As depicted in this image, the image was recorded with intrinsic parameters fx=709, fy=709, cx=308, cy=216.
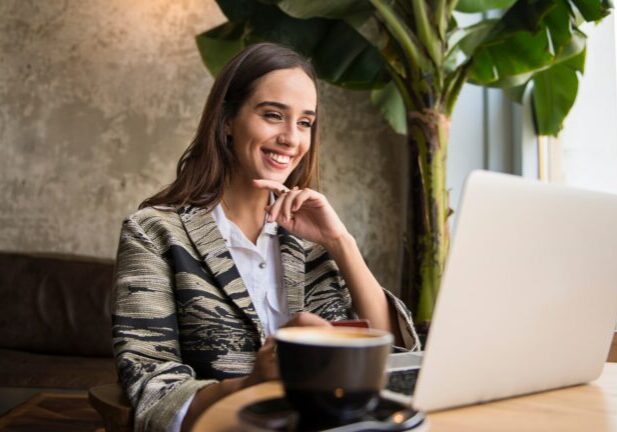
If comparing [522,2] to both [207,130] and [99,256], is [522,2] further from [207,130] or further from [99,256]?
[99,256]

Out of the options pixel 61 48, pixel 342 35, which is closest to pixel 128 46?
pixel 61 48

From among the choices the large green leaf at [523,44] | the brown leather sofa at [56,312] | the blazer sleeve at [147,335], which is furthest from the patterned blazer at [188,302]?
the brown leather sofa at [56,312]

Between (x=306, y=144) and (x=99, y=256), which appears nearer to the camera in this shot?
(x=306, y=144)

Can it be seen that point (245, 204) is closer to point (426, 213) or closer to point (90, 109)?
point (426, 213)

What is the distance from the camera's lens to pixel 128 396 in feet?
3.54

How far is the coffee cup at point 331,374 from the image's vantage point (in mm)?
527

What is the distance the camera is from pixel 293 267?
147 centimetres

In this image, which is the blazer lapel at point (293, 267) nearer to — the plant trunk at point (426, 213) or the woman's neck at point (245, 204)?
the woman's neck at point (245, 204)

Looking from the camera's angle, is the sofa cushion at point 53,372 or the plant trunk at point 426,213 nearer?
the plant trunk at point 426,213

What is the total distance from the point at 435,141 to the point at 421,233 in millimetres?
289

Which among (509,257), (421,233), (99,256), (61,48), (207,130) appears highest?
(61,48)

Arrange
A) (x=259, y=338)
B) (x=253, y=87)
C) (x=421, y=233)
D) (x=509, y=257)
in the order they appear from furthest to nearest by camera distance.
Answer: (x=421, y=233), (x=253, y=87), (x=259, y=338), (x=509, y=257)

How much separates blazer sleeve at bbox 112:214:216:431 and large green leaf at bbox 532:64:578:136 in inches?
67.3

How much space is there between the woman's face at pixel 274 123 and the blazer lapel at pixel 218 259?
0.62 ft
